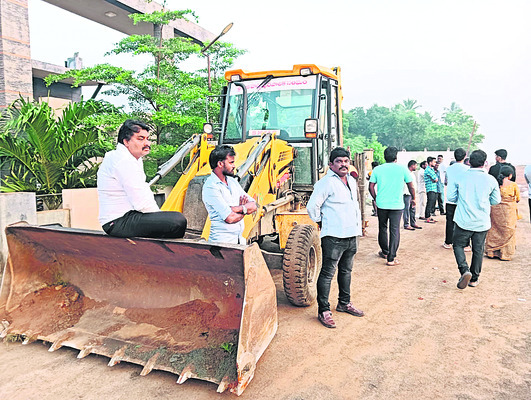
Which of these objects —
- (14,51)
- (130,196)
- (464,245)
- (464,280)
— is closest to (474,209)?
(464,245)

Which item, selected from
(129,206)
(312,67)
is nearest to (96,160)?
(312,67)

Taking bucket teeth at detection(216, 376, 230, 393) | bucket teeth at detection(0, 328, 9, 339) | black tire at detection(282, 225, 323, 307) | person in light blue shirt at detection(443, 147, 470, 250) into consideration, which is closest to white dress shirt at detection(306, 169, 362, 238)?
black tire at detection(282, 225, 323, 307)

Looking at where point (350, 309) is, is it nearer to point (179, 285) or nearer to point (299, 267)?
point (299, 267)

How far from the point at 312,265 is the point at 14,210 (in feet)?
14.0

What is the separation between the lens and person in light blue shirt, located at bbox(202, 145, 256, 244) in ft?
13.0

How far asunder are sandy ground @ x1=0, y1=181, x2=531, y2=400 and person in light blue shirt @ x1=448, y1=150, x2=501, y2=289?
392 millimetres

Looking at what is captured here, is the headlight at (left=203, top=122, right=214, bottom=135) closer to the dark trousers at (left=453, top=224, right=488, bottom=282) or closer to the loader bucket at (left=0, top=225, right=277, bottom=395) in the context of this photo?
the loader bucket at (left=0, top=225, right=277, bottom=395)

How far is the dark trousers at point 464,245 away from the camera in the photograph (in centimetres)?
582

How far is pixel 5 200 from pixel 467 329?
6.07 m

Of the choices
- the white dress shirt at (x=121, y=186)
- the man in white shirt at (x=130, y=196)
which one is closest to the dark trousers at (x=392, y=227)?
the man in white shirt at (x=130, y=196)

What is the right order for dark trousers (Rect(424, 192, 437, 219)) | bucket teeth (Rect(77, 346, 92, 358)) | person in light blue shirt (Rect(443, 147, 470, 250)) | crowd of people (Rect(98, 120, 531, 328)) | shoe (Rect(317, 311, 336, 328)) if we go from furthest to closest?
1. dark trousers (Rect(424, 192, 437, 219))
2. person in light blue shirt (Rect(443, 147, 470, 250))
3. shoe (Rect(317, 311, 336, 328))
4. bucket teeth (Rect(77, 346, 92, 358))
5. crowd of people (Rect(98, 120, 531, 328))

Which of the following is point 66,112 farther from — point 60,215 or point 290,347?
point 290,347

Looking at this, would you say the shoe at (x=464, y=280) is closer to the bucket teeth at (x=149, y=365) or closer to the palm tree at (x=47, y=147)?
the bucket teeth at (x=149, y=365)

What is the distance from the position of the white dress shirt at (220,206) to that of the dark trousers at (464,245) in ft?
11.4
